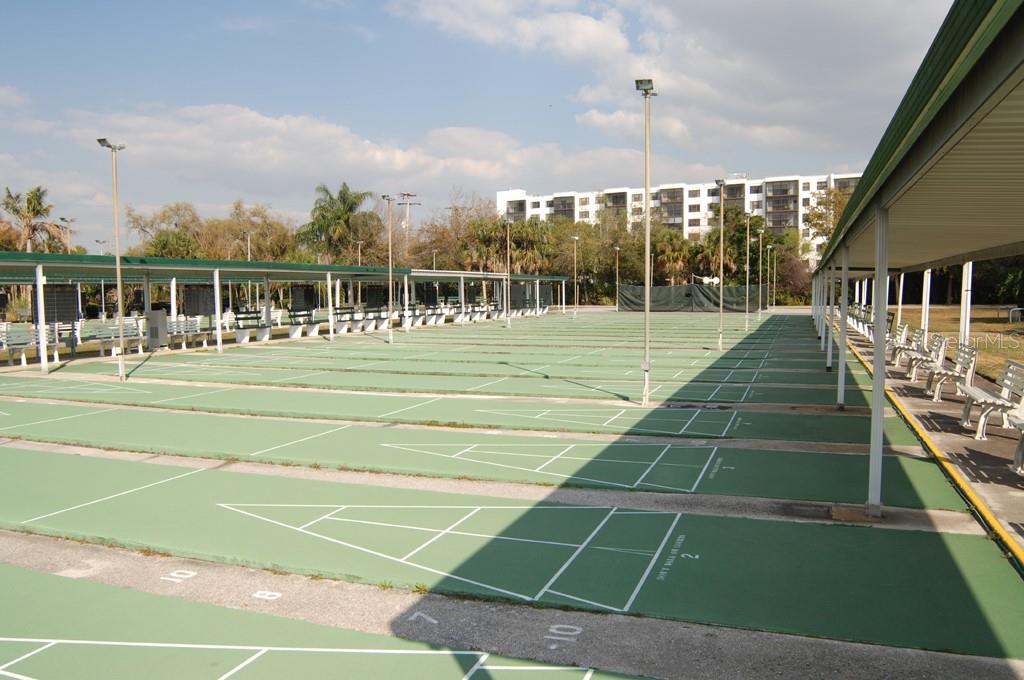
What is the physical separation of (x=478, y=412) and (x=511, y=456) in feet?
12.0

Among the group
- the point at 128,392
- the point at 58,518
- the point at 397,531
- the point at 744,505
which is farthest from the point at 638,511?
the point at 128,392

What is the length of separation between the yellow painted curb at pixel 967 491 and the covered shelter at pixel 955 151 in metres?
1.02

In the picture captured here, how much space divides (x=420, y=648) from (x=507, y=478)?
177 inches

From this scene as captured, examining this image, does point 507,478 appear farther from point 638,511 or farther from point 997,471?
point 997,471

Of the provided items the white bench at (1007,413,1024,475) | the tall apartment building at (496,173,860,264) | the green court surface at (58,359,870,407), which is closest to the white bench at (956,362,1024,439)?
the white bench at (1007,413,1024,475)

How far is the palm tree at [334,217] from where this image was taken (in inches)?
2655

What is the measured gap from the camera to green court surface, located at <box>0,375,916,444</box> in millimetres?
12570

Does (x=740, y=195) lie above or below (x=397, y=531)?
above

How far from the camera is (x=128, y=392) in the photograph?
703 inches

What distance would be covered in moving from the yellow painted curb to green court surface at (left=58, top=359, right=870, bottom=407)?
2945 millimetres

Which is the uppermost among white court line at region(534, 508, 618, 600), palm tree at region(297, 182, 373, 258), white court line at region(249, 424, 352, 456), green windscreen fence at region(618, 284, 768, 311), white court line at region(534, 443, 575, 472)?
palm tree at region(297, 182, 373, 258)

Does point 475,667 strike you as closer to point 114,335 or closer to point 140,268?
point 140,268

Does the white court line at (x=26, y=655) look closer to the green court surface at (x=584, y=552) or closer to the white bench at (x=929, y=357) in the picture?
the green court surface at (x=584, y=552)

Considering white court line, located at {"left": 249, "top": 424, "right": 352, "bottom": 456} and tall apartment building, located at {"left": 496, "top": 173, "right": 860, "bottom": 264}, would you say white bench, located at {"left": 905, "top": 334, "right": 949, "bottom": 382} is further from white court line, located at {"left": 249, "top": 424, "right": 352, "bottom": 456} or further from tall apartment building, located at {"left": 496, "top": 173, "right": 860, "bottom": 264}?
tall apartment building, located at {"left": 496, "top": 173, "right": 860, "bottom": 264}
